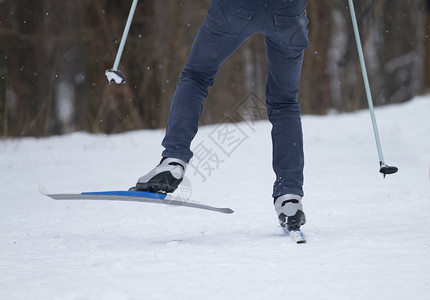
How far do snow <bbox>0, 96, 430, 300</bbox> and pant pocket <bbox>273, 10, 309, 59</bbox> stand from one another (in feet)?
2.67

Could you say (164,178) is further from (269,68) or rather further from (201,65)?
(269,68)

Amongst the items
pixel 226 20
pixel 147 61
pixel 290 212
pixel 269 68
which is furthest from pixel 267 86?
pixel 147 61

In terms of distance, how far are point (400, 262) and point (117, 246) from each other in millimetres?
1099

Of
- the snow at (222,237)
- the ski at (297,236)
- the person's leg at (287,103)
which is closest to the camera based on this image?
the snow at (222,237)

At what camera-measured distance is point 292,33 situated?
222 cm

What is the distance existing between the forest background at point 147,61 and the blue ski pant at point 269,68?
16.3 feet

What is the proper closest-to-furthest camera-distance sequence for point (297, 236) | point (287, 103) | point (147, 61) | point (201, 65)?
point (297, 236), point (201, 65), point (287, 103), point (147, 61)

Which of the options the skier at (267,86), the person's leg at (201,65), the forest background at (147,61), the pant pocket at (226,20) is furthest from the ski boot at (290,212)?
the forest background at (147,61)

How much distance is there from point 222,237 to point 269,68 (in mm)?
787

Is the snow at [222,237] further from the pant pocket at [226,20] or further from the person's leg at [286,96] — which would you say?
the pant pocket at [226,20]

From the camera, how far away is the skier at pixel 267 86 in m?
2.17

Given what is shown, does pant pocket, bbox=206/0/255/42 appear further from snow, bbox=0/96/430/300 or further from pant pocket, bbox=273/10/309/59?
snow, bbox=0/96/430/300

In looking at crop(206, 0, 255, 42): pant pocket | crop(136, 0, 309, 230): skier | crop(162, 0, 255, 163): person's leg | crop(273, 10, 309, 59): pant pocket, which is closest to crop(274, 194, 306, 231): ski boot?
crop(136, 0, 309, 230): skier

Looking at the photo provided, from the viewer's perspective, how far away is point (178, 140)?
88.1 inches
